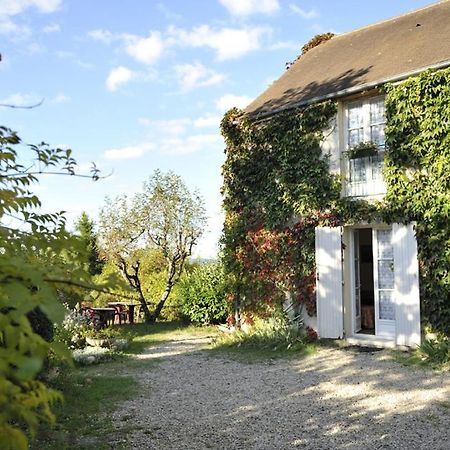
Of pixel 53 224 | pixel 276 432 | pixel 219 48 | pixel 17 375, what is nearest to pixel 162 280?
pixel 219 48

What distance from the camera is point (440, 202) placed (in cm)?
849

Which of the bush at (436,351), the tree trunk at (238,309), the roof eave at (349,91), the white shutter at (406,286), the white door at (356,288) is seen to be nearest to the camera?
the bush at (436,351)

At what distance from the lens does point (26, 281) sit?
1.37 meters

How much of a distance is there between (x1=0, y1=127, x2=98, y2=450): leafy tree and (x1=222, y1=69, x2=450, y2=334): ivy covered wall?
25.7 ft

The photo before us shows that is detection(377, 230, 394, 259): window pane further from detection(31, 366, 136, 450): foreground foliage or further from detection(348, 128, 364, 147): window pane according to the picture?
detection(31, 366, 136, 450): foreground foliage

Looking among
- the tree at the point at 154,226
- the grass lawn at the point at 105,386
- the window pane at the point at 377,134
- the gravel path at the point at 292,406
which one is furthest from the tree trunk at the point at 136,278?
the window pane at the point at 377,134

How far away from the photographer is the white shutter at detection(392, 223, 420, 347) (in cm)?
869

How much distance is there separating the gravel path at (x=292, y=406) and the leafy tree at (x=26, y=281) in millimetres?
3399

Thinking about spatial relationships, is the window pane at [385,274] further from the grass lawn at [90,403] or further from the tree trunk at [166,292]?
the tree trunk at [166,292]

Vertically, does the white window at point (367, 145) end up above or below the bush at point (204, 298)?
above

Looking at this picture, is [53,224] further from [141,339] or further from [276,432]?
[141,339]

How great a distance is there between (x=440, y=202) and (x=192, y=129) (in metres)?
9.00

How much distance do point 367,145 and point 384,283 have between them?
112 inches

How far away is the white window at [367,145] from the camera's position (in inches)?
379
